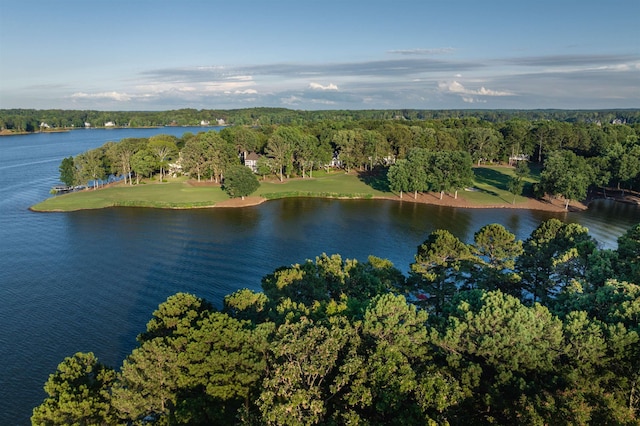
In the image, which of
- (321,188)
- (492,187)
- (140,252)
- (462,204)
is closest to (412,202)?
(462,204)

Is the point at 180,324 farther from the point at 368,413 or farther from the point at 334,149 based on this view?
the point at 334,149

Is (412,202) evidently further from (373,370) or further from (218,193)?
(373,370)

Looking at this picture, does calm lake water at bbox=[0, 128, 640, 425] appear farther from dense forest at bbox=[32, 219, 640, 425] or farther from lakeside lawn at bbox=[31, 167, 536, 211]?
dense forest at bbox=[32, 219, 640, 425]

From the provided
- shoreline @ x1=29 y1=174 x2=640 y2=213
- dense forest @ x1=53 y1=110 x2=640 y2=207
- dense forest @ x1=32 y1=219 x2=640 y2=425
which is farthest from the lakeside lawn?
dense forest @ x1=32 y1=219 x2=640 y2=425

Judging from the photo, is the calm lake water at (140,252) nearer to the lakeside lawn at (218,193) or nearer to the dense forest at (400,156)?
the lakeside lawn at (218,193)

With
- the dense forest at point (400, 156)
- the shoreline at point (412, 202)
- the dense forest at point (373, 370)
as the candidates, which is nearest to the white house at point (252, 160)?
the dense forest at point (400, 156)

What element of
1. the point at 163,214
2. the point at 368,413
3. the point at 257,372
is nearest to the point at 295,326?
the point at 257,372
